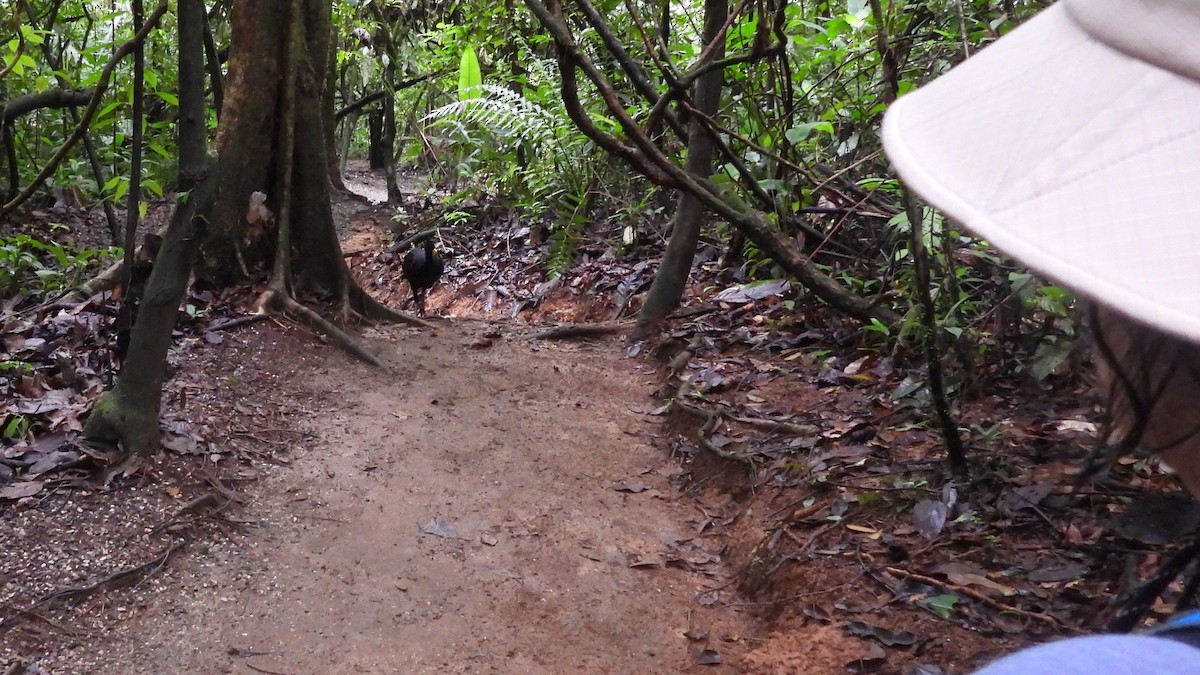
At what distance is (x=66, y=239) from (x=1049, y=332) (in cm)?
847

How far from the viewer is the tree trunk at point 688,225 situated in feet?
19.7

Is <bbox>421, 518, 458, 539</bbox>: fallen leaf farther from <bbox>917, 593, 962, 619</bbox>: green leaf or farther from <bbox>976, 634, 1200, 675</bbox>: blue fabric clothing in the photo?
<bbox>976, 634, 1200, 675</bbox>: blue fabric clothing

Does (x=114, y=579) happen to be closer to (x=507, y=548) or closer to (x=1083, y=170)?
(x=507, y=548)

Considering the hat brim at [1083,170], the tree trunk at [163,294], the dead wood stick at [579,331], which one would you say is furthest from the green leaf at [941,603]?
the dead wood stick at [579,331]

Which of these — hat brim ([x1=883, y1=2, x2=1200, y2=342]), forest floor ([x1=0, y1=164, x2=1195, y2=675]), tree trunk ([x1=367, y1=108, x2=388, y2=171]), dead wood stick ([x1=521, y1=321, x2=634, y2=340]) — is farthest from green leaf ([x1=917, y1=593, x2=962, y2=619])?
tree trunk ([x1=367, y1=108, x2=388, y2=171])

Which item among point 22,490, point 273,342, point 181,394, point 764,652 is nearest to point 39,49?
point 273,342

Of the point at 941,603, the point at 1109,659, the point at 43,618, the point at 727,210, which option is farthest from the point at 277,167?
the point at 1109,659

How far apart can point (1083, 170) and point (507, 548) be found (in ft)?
10.1

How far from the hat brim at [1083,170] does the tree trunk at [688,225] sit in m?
5.25

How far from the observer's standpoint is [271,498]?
3.52 meters

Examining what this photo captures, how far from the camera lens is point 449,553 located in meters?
3.41

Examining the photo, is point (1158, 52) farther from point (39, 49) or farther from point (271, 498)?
point (39, 49)

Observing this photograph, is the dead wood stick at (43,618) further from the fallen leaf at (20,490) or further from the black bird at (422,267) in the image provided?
the black bird at (422,267)

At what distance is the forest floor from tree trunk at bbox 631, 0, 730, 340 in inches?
59.5
